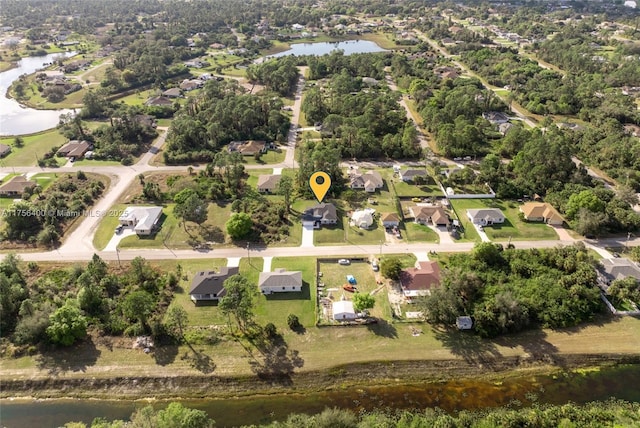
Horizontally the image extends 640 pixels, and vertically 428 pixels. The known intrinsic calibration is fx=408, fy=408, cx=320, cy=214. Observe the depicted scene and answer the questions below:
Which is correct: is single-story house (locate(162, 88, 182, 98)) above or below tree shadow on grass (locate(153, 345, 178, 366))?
above

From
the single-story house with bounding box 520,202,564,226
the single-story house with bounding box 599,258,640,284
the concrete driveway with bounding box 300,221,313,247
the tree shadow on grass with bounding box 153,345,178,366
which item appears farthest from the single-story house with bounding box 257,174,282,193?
the single-story house with bounding box 599,258,640,284

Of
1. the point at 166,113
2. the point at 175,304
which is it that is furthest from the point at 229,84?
the point at 175,304

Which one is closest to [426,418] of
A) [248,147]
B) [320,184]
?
[320,184]

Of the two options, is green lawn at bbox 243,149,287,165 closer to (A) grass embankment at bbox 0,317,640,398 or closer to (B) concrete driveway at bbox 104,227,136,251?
(B) concrete driveway at bbox 104,227,136,251

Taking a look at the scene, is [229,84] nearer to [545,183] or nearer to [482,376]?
[545,183]

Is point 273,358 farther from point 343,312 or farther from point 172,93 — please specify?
point 172,93

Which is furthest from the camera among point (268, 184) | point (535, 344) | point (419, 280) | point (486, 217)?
point (268, 184)
